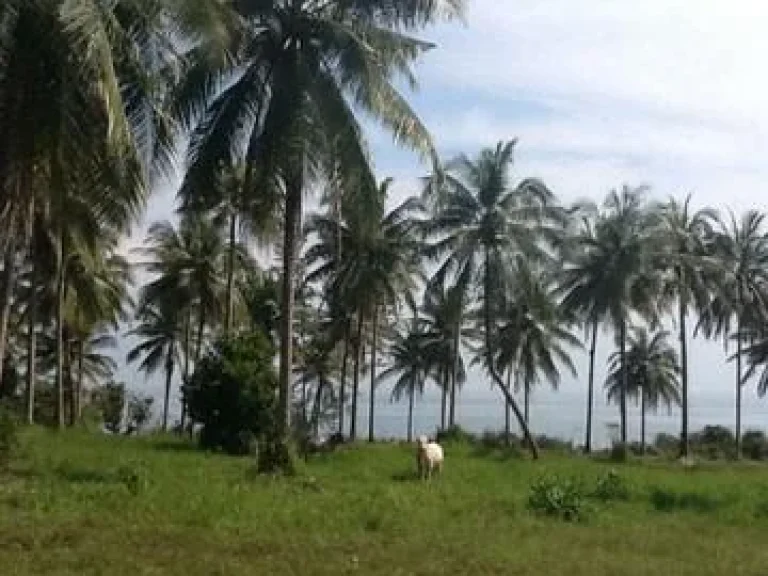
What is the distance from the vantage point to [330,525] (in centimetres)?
1491

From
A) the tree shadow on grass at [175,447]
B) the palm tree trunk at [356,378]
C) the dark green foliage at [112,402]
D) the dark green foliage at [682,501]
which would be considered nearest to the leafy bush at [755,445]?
the palm tree trunk at [356,378]

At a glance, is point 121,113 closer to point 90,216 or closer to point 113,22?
point 113,22

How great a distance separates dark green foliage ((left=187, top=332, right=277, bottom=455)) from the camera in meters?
30.1

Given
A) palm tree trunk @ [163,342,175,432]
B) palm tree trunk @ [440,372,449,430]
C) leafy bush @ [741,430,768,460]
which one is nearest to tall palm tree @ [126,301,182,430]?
palm tree trunk @ [163,342,175,432]

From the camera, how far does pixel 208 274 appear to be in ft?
148

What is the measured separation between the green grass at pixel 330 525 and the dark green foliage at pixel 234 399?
15.7 feet

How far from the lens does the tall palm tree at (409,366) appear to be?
6003cm

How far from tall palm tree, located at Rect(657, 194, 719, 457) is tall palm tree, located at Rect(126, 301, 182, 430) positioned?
813 inches

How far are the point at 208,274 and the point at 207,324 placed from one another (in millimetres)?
4481

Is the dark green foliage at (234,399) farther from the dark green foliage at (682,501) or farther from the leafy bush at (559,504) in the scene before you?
the leafy bush at (559,504)

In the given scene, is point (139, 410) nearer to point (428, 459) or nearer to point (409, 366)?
point (409, 366)

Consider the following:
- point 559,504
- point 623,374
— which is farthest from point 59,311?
point 623,374

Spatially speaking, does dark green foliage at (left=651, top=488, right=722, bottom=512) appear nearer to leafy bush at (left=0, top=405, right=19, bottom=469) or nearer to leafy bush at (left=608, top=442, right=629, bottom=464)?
leafy bush at (left=0, top=405, right=19, bottom=469)

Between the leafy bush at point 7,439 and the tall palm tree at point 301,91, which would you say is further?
the tall palm tree at point 301,91
